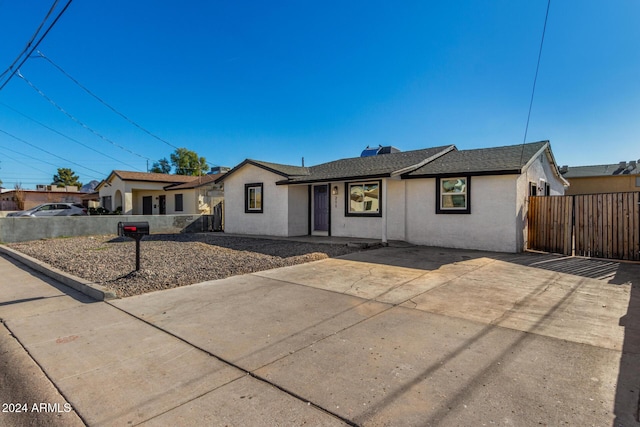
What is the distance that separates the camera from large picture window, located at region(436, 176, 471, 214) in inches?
415

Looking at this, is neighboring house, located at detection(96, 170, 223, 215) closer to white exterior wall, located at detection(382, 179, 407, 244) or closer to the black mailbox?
white exterior wall, located at detection(382, 179, 407, 244)

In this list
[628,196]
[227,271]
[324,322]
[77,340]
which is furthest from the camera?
[628,196]

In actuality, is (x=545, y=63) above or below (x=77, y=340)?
above

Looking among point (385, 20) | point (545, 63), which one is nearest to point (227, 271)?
point (385, 20)

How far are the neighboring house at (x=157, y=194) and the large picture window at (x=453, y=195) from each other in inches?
613

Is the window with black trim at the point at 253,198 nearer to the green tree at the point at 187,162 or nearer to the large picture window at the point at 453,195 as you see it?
the large picture window at the point at 453,195

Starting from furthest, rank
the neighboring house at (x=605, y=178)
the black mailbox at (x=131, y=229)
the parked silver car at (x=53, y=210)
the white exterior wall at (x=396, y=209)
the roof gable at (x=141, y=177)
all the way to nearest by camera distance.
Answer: the neighboring house at (x=605, y=178) < the roof gable at (x=141, y=177) < the parked silver car at (x=53, y=210) < the white exterior wall at (x=396, y=209) < the black mailbox at (x=131, y=229)

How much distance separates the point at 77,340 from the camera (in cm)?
374

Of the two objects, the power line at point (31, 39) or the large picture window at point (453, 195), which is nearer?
the power line at point (31, 39)

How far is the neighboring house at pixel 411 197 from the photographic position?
32.9 feet

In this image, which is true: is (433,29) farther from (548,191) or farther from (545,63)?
(548,191)

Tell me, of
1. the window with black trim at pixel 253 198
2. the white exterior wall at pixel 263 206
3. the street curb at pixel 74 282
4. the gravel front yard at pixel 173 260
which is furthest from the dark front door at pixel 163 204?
the street curb at pixel 74 282

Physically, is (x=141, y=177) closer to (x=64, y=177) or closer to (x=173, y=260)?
(x=173, y=260)

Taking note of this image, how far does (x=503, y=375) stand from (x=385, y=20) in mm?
11551
